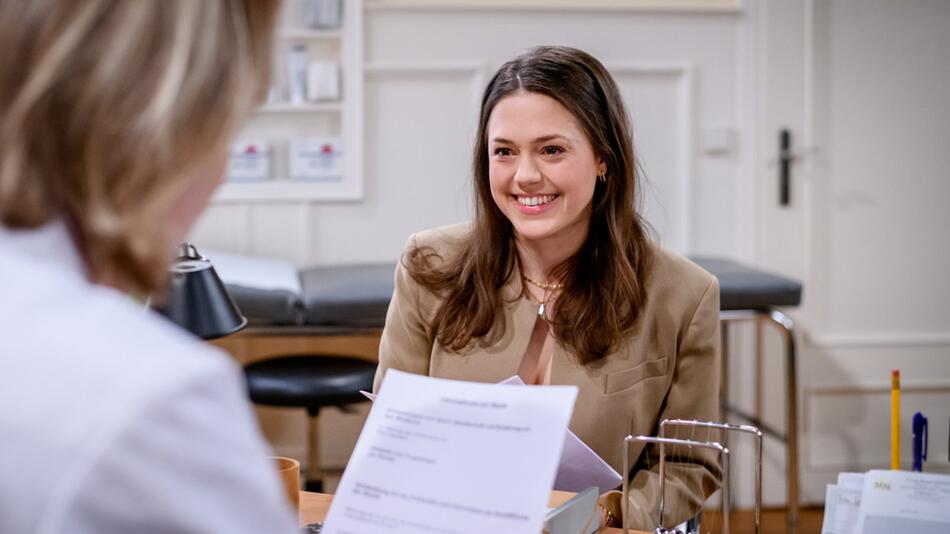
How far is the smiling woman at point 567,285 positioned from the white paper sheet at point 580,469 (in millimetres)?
398

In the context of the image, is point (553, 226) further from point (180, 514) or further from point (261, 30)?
point (180, 514)

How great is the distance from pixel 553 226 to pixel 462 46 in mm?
1950

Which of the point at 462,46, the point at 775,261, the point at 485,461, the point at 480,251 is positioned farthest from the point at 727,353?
the point at 485,461

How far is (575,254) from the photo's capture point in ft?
6.33

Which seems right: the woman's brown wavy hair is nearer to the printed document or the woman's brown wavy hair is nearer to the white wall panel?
the printed document

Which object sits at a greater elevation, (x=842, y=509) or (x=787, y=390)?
(x=842, y=509)

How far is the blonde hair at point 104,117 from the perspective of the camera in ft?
1.91

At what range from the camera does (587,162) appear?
1.89 metres

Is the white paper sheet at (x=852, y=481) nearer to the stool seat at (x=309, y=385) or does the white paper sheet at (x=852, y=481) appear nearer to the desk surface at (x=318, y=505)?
the desk surface at (x=318, y=505)

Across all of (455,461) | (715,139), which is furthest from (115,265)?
(715,139)

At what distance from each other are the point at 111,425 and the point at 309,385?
242 cm

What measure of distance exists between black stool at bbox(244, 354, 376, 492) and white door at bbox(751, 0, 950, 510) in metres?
1.60

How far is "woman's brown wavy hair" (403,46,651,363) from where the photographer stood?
1.85 m

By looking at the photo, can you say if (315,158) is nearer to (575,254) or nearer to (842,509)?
(575,254)
